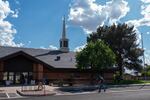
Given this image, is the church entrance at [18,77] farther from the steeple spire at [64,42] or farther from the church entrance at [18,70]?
the steeple spire at [64,42]

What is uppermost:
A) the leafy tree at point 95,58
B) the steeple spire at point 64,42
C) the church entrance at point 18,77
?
the steeple spire at point 64,42

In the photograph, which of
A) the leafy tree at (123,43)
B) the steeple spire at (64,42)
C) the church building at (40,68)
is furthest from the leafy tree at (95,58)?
the leafy tree at (123,43)

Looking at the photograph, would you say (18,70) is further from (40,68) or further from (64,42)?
(64,42)

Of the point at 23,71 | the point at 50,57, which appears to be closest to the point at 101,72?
the point at 50,57

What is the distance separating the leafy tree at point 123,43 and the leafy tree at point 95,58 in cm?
1515

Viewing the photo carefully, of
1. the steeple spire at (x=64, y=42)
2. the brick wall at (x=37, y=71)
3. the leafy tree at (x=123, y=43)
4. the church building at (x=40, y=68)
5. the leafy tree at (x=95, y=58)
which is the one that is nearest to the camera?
the church building at (x=40, y=68)

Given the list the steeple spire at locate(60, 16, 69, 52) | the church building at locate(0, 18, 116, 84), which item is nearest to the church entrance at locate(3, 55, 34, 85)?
the church building at locate(0, 18, 116, 84)

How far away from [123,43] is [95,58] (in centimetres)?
1757

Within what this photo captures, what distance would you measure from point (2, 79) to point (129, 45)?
95.4ft

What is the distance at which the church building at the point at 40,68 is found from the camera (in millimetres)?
45406

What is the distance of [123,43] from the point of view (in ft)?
211

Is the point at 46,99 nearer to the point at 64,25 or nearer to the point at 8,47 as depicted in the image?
the point at 8,47

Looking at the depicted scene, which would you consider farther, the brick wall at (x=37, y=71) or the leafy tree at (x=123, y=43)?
the leafy tree at (x=123, y=43)

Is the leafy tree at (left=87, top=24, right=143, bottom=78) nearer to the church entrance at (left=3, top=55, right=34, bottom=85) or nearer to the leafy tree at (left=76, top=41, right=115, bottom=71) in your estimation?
the leafy tree at (left=76, top=41, right=115, bottom=71)
